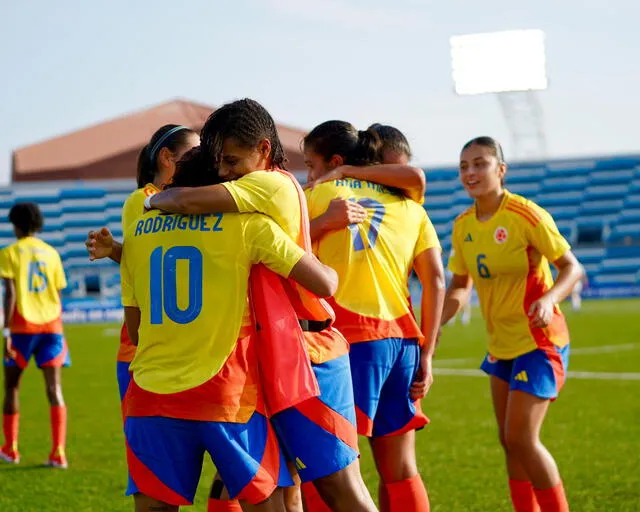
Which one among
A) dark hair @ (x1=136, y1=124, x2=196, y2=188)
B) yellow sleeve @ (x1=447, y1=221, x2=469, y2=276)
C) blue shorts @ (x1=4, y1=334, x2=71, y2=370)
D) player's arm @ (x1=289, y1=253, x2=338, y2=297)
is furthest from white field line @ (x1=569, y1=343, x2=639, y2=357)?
player's arm @ (x1=289, y1=253, x2=338, y2=297)

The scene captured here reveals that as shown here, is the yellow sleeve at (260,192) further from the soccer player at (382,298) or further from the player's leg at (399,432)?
the player's leg at (399,432)

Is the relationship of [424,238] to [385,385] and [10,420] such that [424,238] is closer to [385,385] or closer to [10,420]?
[385,385]

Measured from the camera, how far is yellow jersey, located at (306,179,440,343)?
4172 millimetres

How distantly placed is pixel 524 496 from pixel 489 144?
6.23 ft

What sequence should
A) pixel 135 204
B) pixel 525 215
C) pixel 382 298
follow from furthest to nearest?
pixel 525 215 < pixel 382 298 < pixel 135 204

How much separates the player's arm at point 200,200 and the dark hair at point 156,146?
116 cm

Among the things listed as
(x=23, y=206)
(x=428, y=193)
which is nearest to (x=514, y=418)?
(x=23, y=206)

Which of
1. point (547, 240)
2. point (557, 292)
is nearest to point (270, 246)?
point (557, 292)

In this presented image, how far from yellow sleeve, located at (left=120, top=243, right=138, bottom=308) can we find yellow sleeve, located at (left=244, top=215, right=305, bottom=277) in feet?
1.44

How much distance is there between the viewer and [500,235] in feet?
17.0

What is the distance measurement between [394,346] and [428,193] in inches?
1581

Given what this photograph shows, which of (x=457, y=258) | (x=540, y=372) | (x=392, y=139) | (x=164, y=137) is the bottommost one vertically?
(x=540, y=372)

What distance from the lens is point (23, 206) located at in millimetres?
8031

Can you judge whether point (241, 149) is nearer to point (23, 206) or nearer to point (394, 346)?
point (394, 346)
